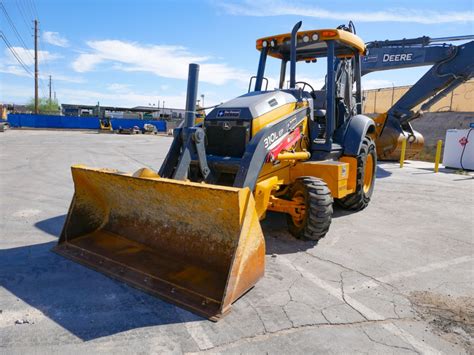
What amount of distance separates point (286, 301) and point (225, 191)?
3.73 feet

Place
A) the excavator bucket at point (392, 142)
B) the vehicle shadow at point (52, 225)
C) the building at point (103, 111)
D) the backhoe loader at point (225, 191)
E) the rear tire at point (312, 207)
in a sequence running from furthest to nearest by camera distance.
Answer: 1. the building at point (103, 111)
2. the excavator bucket at point (392, 142)
3. the vehicle shadow at point (52, 225)
4. the rear tire at point (312, 207)
5. the backhoe loader at point (225, 191)

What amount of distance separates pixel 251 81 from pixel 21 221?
13.3 feet

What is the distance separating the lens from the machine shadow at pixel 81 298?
2969 millimetres

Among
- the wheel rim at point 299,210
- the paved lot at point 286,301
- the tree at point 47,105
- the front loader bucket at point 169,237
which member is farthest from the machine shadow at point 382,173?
the tree at point 47,105

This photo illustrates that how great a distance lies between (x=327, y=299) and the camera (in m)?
3.48

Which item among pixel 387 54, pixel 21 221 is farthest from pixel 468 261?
pixel 387 54

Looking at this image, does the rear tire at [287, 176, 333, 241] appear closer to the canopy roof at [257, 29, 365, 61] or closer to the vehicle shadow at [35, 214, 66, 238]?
the canopy roof at [257, 29, 365, 61]

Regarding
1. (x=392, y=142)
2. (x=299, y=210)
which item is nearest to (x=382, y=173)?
(x=392, y=142)

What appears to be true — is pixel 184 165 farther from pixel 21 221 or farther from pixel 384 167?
pixel 384 167

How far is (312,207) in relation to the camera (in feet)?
14.9

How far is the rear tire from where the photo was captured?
179 inches

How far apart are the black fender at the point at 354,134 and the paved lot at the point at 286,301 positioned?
1.20 metres

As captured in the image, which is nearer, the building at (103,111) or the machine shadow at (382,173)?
the machine shadow at (382,173)

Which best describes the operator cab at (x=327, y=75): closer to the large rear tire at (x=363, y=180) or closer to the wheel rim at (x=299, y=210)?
the large rear tire at (x=363, y=180)
